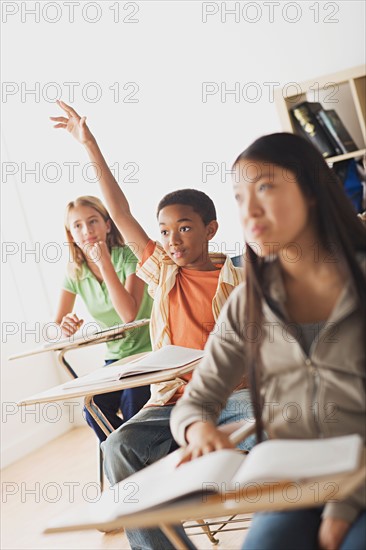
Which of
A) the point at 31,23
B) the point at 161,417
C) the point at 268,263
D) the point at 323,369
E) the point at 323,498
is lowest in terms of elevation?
the point at 161,417

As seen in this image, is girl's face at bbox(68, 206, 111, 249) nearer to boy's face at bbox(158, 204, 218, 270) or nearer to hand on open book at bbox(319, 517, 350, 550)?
boy's face at bbox(158, 204, 218, 270)

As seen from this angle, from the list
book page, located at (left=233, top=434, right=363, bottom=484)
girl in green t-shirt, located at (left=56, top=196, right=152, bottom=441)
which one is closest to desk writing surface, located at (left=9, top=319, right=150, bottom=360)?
girl in green t-shirt, located at (left=56, top=196, right=152, bottom=441)

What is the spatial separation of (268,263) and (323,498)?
0.50 metres

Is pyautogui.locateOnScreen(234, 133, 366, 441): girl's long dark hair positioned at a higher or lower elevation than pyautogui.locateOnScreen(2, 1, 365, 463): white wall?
lower

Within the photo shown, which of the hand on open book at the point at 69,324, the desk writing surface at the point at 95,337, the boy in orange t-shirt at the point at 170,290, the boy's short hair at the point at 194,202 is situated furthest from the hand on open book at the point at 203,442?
the hand on open book at the point at 69,324

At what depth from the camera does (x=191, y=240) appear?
8.04 feet

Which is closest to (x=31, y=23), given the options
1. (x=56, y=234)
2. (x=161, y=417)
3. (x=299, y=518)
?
(x=56, y=234)

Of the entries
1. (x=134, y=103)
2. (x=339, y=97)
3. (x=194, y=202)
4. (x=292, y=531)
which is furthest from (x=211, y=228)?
(x=134, y=103)

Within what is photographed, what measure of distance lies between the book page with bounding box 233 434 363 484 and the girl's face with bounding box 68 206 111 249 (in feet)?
7.64

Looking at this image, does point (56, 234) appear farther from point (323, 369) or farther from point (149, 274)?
point (323, 369)

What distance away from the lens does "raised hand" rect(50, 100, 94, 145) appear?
8.46ft

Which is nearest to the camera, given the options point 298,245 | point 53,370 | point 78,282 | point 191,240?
point 298,245

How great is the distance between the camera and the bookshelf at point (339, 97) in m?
3.99

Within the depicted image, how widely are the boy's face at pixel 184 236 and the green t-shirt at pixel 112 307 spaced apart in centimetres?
83
